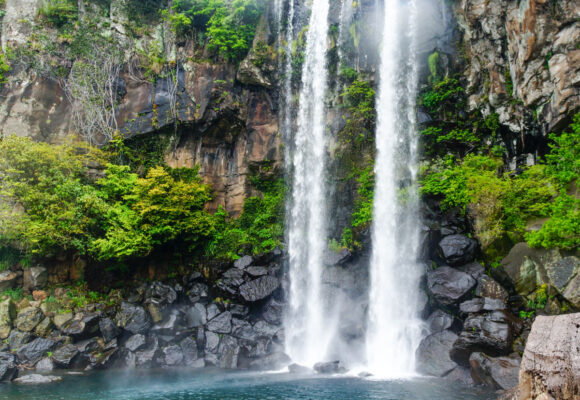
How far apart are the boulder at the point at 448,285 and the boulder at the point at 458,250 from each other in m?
0.44

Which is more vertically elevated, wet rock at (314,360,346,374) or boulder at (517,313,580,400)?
boulder at (517,313,580,400)

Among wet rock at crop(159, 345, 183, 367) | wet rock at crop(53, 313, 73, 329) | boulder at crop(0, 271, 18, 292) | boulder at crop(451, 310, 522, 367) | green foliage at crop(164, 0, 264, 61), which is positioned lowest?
wet rock at crop(159, 345, 183, 367)

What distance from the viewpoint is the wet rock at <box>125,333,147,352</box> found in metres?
15.0

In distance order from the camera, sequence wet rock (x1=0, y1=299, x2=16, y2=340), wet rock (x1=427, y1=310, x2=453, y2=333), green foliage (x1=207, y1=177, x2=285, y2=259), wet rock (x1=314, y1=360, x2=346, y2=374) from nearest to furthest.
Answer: wet rock (x1=427, y1=310, x2=453, y2=333), wet rock (x1=314, y1=360, x2=346, y2=374), wet rock (x1=0, y1=299, x2=16, y2=340), green foliage (x1=207, y1=177, x2=285, y2=259)

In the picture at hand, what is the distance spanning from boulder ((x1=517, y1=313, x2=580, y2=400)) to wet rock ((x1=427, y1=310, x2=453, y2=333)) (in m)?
7.52

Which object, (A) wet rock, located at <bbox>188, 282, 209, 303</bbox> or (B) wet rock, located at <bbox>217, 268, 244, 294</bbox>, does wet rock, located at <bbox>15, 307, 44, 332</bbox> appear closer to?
(A) wet rock, located at <bbox>188, 282, 209, 303</bbox>

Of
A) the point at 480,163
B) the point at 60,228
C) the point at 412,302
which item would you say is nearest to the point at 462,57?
the point at 480,163

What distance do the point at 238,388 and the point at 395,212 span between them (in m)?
9.68

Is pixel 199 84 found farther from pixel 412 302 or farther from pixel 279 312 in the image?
pixel 412 302

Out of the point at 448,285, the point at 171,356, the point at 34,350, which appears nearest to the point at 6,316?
the point at 34,350

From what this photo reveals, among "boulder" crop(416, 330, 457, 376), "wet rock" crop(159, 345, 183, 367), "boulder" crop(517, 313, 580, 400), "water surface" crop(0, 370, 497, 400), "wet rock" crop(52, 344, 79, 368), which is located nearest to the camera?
"boulder" crop(517, 313, 580, 400)

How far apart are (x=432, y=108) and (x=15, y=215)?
761 inches

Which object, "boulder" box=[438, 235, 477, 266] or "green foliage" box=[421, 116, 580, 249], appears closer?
"green foliage" box=[421, 116, 580, 249]

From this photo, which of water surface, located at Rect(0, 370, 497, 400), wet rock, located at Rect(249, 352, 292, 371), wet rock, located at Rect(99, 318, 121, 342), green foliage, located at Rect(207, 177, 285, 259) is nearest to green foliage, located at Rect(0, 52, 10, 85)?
green foliage, located at Rect(207, 177, 285, 259)
